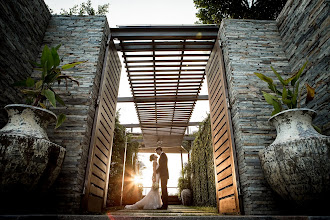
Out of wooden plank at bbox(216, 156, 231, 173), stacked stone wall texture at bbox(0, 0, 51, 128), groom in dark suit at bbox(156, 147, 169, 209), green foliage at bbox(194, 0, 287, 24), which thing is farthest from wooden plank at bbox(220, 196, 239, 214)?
green foliage at bbox(194, 0, 287, 24)

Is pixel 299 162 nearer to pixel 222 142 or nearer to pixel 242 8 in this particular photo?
pixel 222 142

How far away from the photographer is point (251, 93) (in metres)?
3.50

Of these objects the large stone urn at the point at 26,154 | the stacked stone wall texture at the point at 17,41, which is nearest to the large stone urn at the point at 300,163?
the large stone urn at the point at 26,154

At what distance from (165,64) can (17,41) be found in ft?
10.7

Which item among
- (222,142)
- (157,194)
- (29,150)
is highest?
(222,142)

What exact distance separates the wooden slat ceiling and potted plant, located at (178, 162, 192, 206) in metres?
2.82

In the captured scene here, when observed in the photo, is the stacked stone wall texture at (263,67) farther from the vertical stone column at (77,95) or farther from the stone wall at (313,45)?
the vertical stone column at (77,95)

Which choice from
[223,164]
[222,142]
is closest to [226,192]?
[223,164]

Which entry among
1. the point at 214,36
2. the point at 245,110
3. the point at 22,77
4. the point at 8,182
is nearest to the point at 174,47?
the point at 214,36

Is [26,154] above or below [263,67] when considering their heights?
below

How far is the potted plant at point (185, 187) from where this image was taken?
27.6 feet

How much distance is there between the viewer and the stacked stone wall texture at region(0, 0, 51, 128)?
2.87 metres

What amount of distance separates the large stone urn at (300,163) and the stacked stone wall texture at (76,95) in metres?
2.57

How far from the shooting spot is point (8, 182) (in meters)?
1.95
